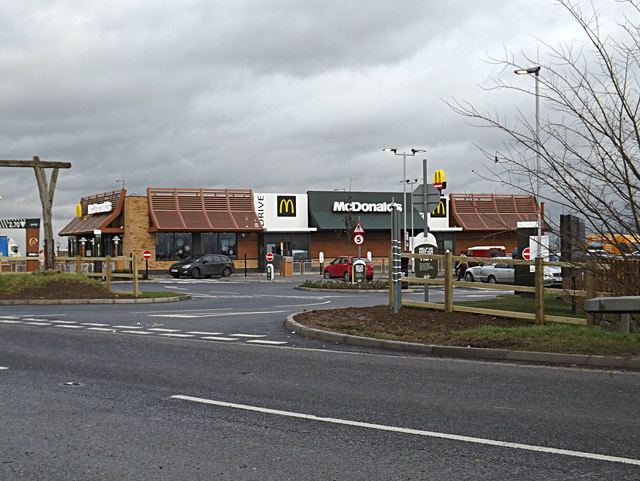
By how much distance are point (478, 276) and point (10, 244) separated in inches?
1577

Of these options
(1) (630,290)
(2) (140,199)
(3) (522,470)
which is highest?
(2) (140,199)

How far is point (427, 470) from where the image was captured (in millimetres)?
5023

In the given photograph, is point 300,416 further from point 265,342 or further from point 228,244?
point 228,244

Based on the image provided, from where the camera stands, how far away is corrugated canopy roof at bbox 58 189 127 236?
5178cm

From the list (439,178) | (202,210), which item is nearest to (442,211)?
(202,210)

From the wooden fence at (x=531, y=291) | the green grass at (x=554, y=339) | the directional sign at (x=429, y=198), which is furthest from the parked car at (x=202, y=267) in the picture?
the green grass at (x=554, y=339)

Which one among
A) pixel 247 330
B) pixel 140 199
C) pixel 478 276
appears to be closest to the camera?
pixel 247 330

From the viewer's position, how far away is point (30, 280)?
25266 mm

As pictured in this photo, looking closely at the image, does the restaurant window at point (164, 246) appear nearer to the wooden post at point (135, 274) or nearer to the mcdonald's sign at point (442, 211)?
the mcdonald's sign at point (442, 211)

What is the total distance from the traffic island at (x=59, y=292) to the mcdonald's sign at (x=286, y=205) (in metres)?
30.8

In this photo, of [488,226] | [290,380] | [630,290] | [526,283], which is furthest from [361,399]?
[488,226]

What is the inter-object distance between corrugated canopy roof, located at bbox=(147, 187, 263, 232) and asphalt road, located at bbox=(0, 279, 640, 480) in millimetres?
40436

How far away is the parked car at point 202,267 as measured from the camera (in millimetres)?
46444

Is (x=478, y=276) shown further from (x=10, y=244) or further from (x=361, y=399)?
(x=10, y=244)
